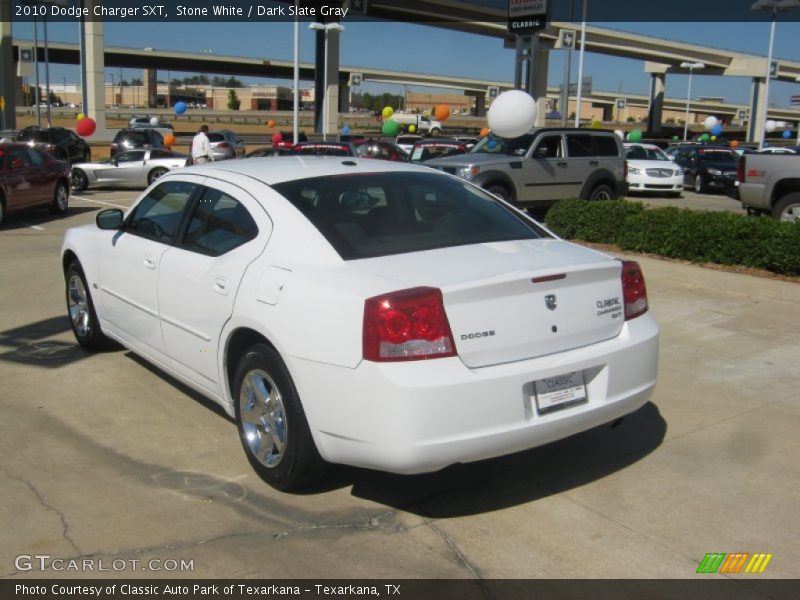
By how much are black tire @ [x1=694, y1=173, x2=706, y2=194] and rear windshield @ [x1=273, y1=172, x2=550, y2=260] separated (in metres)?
22.7

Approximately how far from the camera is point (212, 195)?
5016 millimetres

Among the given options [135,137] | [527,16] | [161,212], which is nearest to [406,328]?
[161,212]

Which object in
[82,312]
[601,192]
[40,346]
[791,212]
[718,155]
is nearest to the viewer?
[82,312]

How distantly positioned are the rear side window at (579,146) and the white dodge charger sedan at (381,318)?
11.4m

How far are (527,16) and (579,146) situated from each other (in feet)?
28.4

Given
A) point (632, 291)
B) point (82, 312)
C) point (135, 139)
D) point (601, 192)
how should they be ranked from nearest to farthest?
point (632, 291) < point (82, 312) < point (601, 192) < point (135, 139)

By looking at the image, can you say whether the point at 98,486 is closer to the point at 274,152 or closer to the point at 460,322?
the point at 460,322

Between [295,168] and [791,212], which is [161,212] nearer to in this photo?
[295,168]

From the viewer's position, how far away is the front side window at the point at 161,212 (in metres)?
5.27

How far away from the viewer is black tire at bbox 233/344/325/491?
3.96 metres

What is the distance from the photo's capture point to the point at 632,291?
14.3 ft

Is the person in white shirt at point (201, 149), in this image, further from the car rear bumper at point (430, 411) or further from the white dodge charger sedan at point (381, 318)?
the car rear bumper at point (430, 411)

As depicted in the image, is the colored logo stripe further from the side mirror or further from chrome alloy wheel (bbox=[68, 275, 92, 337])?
chrome alloy wheel (bbox=[68, 275, 92, 337])

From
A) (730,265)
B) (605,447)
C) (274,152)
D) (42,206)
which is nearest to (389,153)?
(274,152)
